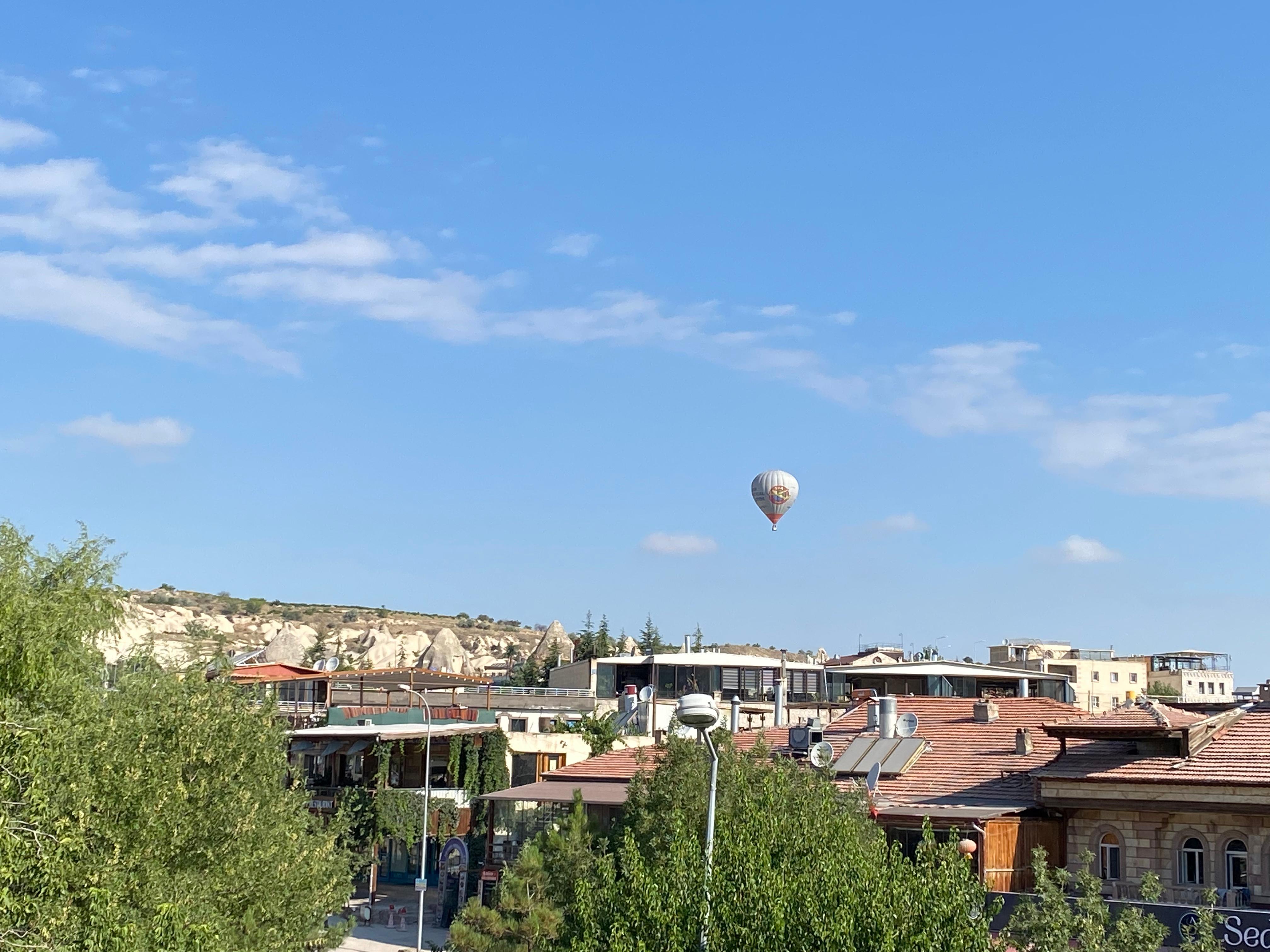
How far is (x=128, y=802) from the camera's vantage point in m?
19.5

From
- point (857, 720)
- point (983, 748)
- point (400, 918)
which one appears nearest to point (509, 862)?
point (400, 918)

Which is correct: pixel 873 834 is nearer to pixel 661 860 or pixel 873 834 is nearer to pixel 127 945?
pixel 661 860

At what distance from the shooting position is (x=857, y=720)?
41344mm

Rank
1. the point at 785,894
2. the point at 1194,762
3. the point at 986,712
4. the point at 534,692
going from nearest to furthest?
the point at 785,894 → the point at 1194,762 → the point at 986,712 → the point at 534,692

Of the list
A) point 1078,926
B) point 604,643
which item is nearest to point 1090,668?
point 604,643

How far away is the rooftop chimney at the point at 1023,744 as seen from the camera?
3447 centimetres

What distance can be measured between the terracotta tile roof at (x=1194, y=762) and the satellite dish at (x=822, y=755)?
17.9ft

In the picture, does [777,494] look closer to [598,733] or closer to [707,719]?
[598,733]

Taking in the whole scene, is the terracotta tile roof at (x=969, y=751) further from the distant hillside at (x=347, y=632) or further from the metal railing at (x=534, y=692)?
the distant hillside at (x=347, y=632)

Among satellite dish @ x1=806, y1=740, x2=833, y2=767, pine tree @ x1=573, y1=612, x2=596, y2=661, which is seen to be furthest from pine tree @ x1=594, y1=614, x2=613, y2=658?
satellite dish @ x1=806, y1=740, x2=833, y2=767

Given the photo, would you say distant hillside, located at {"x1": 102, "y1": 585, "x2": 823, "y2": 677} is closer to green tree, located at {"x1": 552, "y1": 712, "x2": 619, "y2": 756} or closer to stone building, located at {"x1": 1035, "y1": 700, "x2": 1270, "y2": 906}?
green tree, located at {"x1": 552, "y1": 712, "x2": 619, "y2": 756}

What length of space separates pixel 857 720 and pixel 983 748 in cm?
610

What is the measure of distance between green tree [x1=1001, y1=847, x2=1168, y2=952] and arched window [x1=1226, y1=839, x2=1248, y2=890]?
9.86 m

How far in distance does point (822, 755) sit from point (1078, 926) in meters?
18.3
